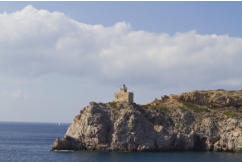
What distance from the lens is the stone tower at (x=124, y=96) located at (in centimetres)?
10938

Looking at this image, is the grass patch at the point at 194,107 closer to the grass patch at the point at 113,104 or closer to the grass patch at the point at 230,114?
the grass patch at the point at 230,114

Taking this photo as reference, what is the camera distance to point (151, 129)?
99.8m

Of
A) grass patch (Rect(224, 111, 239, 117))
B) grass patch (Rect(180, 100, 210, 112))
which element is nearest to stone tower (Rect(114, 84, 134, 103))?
grass patch (Rect(180, 100, 210, 112))

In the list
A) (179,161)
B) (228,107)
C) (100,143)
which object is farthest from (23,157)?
(228,107)

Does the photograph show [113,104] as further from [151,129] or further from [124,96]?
[151,129]

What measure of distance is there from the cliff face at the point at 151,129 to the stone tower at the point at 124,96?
304 cm

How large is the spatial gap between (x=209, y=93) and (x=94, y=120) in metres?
42.5

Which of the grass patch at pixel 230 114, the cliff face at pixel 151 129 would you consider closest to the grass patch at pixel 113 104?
the cliff face at pixel 151 129

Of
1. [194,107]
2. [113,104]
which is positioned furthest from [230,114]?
[113,104]

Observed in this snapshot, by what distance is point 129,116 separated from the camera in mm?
99875

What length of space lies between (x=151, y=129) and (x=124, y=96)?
617 inches

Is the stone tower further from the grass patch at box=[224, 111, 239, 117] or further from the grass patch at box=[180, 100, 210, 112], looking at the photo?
the grass patch at box=[224, 111, 239, 117]

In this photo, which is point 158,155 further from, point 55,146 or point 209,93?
point 209,93

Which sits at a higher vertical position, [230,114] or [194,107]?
[194,107]
